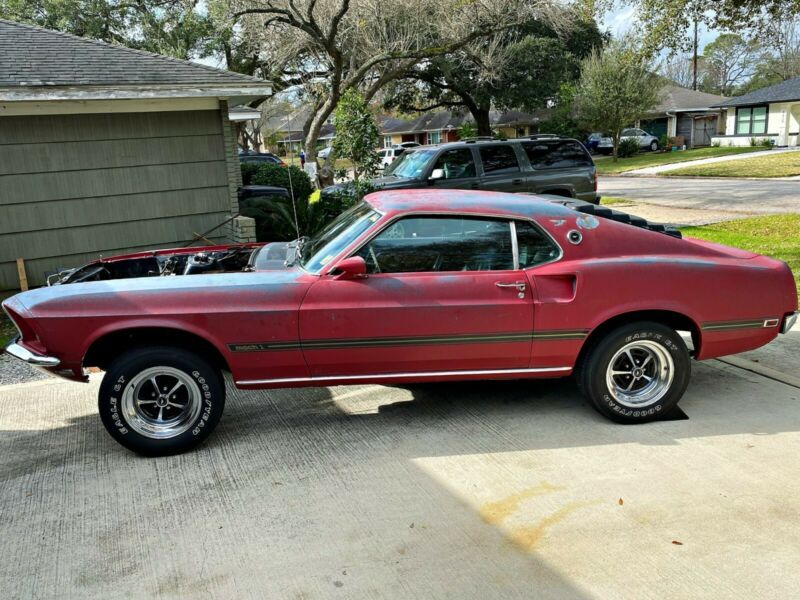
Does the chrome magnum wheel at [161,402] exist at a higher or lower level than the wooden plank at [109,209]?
lower

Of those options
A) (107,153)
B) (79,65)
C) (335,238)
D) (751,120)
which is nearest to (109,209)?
(107,153)

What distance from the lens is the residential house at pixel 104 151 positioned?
9.06 metres

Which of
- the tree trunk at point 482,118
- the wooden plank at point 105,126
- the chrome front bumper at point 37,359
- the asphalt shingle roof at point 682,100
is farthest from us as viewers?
the asphalt shingle roof at point 682,100

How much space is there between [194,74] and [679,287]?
8.09m

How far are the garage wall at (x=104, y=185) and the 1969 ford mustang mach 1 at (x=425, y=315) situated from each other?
19.0 ft

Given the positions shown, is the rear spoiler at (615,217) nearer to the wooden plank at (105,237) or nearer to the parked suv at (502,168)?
the parked suv at (502,168)

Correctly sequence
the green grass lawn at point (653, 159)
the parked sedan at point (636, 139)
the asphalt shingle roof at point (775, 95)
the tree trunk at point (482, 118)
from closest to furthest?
1. the green grass lawn at point (653, 159)
2. the asphalt shingle roof at point (775, 95)
3. the tree trunk at point (482, 118)
4. the parked sedan at point (636, 139)

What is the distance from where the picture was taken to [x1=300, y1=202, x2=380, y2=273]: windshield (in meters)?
4.46

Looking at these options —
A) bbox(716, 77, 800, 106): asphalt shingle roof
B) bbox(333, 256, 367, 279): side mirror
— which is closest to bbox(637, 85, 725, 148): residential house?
bbox(716, 77, 800, 106): asphalt shingle roof

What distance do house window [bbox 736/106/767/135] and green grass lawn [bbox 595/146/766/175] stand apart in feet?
8.65

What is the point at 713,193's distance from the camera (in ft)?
64.0

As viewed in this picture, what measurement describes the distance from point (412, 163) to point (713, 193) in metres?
11.8

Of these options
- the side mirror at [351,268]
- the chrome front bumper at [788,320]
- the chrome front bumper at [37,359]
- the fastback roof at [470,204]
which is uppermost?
the fastback roof at [470,204]

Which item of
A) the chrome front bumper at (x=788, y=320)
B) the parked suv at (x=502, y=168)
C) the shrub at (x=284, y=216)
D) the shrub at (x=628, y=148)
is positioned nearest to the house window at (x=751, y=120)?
the shrub at (x=628, y=148)
